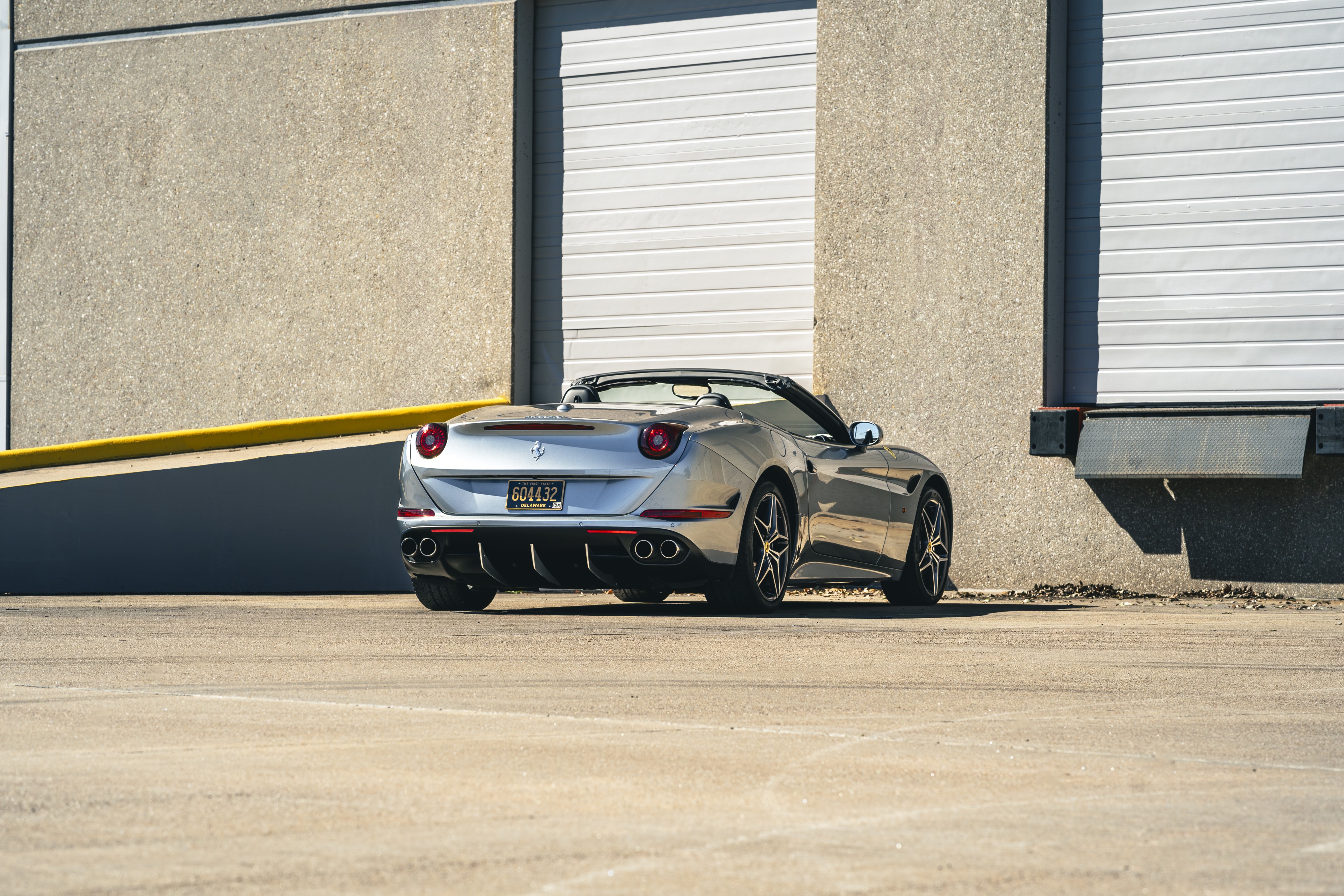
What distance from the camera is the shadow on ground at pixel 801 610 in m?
→ 8.80

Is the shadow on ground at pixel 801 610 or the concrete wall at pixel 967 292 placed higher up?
the concrete wall at pixel 967 292

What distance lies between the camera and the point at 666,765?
3.90m

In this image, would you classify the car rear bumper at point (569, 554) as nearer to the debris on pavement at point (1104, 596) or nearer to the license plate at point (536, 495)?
the license plate at point (536, 495)

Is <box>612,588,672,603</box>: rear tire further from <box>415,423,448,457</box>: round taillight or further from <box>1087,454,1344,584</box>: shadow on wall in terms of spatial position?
<box>1087,454,1344,584</box>: shadow on wall

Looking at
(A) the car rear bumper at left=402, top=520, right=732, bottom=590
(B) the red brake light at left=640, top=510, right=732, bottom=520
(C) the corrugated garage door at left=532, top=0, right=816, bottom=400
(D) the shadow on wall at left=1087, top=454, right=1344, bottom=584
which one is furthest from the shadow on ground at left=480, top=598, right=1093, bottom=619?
(C) the corrugated garage door at left=532, top=0, right=816, bottom=400

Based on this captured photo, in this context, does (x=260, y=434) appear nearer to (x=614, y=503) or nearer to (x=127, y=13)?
(x=127, y=13)

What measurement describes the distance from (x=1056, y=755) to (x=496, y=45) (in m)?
11.8

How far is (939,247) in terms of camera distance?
13289 millimetres

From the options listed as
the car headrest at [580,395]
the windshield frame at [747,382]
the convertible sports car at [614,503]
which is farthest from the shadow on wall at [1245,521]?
the car headrest at [580,395]

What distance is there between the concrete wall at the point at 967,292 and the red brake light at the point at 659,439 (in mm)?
5429

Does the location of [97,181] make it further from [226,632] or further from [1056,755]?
[1056,755]

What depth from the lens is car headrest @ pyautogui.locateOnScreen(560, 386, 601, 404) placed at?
9086 millimetres

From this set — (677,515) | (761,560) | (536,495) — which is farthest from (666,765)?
(761,560)

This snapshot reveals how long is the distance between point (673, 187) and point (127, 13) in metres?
5.70
